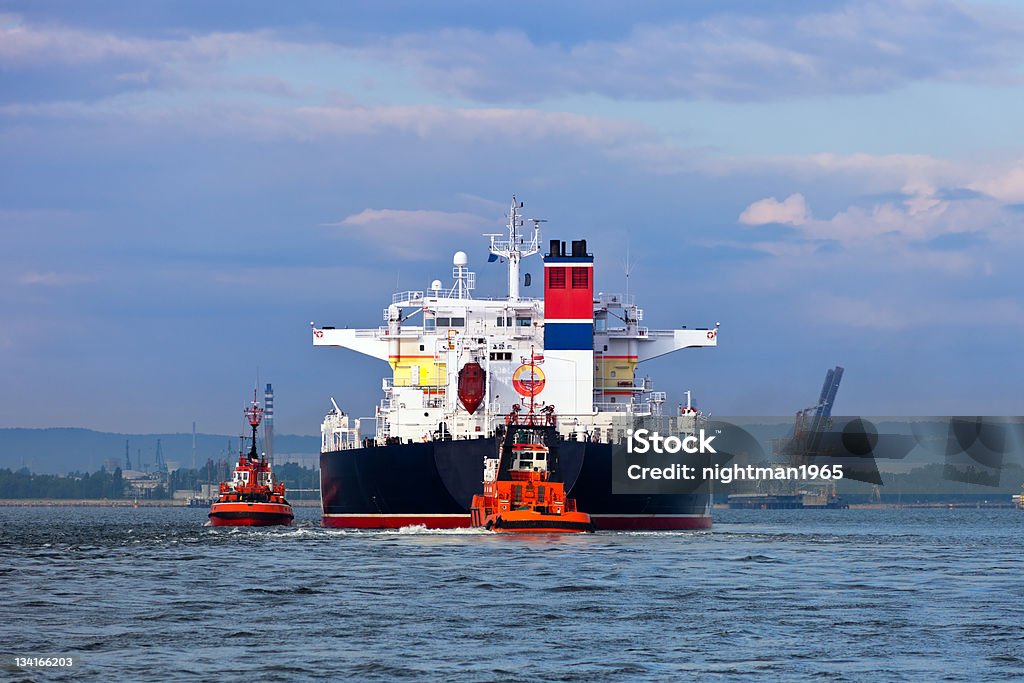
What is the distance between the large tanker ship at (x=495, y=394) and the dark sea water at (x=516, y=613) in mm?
5871

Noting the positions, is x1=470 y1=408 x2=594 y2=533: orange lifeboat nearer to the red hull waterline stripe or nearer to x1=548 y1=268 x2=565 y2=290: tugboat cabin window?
the red hull waterline stripe

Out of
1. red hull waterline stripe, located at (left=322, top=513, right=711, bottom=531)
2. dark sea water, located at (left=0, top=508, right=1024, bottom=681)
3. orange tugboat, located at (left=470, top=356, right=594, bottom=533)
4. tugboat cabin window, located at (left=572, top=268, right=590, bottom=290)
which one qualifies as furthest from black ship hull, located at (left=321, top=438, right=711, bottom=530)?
tugboat cabin window, located at (left=572, top=268, right=590, bottom=290)

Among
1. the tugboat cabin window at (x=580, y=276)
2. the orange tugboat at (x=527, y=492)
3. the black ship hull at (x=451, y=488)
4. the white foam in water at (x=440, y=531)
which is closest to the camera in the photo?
the orange tugboat at (x=527, y=492)

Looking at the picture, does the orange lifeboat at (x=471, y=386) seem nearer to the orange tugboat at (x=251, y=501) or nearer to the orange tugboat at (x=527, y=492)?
the orange tugboat at (x=527, y=492)

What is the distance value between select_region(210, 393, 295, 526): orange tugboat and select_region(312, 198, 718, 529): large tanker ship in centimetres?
574

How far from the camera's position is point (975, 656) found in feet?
87.9

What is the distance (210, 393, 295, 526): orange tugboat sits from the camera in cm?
7744

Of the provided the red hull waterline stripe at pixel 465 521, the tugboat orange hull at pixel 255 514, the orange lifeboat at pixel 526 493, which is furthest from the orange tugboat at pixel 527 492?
the tugboat orange hull at pixel 255 514

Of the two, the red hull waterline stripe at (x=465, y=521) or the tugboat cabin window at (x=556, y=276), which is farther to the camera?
the tugboat cabin window at (x=556, y=276)

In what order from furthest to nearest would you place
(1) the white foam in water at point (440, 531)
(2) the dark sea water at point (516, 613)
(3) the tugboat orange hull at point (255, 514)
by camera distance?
(3) the tugboat orange hull at point (255, 514)
(1) the white foam in water at point (440, 531)
(2) the dark sea water at point (516, 613)

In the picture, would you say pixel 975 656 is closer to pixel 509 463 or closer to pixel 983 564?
pixel 983 564

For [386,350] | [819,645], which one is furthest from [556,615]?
[386,350]

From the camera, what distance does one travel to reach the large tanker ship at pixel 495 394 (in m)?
58.9

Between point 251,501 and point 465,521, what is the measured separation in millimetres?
22597
